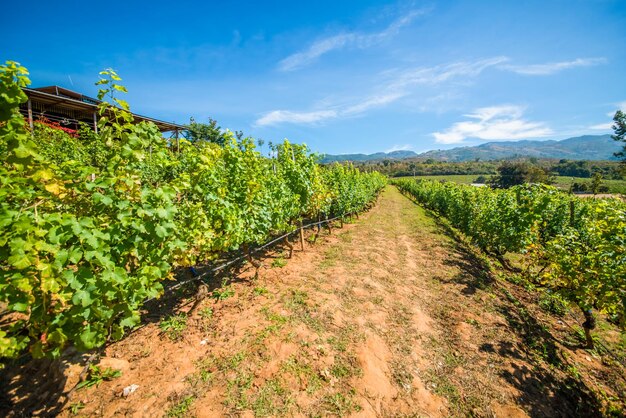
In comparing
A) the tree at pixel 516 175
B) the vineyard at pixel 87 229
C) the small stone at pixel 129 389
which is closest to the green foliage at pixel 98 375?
the small stone at pixel 129 389

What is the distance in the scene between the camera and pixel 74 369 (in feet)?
11.1

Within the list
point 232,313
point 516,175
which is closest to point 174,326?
point 232,313

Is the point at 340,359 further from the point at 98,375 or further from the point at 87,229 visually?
the point at 87,229

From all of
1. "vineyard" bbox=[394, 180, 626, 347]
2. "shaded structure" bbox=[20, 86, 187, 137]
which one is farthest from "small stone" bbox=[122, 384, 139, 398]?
"shaded structure" bbox=[20, 86, 187, 137]

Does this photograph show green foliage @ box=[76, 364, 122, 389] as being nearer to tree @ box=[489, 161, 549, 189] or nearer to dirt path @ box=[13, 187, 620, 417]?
dirt path @ box=[13, 187, 620, 417]

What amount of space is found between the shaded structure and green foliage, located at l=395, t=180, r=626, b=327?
16.1 metres

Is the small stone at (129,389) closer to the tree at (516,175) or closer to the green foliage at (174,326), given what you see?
the green foliage at (174,326)

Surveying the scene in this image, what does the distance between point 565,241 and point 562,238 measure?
0.07 metres

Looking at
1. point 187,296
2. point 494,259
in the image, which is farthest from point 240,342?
point 494,259

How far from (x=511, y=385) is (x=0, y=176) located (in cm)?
663

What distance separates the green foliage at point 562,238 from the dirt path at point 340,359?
134 centimetres

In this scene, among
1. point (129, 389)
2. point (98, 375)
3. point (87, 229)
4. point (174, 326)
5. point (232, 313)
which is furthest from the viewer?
point (232, 313)

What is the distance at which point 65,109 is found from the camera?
57.3 feet

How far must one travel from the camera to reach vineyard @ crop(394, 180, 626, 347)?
13.0 ft
